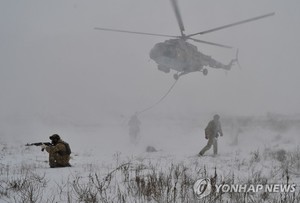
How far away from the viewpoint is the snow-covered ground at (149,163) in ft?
11.2

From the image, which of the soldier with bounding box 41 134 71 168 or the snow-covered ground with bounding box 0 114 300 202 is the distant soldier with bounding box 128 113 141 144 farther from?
the soldier with bounding box 41 134 71 168

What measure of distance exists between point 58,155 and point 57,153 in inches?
1.8

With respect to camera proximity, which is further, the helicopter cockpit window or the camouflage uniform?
the helicopter cockpit window

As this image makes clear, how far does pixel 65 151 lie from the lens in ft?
21.6

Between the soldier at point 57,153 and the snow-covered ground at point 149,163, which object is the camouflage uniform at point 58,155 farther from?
the snow-covered ground at point 149,163

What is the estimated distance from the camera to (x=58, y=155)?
6461 millimetres

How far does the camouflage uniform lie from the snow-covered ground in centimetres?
27

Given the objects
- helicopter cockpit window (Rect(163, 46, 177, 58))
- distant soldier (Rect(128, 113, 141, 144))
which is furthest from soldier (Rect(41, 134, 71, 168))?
distant soldier (Rect(128, 113, 141, 144))

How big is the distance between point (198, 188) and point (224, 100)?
55.8m

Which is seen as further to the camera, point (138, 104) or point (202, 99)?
point (202, 99)

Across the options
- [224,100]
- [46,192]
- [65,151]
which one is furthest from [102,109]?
[46,192]

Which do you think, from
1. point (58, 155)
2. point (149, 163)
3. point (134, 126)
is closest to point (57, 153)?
point (58, 155)

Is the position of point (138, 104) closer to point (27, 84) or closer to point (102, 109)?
point (102, 109)

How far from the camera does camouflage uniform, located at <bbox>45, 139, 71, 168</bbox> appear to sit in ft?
21.1
